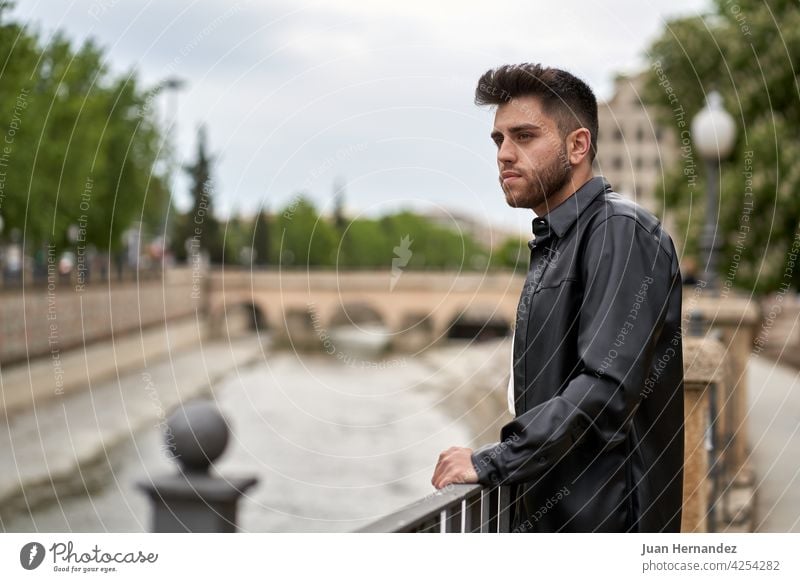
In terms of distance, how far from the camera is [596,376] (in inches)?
91.6

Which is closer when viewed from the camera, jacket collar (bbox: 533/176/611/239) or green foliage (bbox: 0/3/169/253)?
jacket collar (bbox: 533/176/611/239)

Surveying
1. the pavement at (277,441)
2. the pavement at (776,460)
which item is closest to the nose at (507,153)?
the pavement at (776,460)

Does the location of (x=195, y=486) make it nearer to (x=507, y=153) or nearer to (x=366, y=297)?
(x=507, y=153)

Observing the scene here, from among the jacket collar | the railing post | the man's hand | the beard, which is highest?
the beard

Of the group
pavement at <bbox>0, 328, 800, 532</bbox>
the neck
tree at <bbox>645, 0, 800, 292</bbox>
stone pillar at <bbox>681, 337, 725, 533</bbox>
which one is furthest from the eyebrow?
tree at <bbox>645, 0, 800, 292</bbox>

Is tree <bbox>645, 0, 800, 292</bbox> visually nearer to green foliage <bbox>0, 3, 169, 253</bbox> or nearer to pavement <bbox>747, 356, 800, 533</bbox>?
pavement <bbox>747, 356, 800, 533</bbox>

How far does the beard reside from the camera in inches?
103

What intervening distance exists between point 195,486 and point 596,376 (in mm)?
1679

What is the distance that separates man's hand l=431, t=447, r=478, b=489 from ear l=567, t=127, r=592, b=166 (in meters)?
0.71

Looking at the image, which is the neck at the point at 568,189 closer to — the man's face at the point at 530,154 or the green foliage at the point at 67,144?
the man's face at the point at 530,154

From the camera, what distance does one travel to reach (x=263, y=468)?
28.7 m

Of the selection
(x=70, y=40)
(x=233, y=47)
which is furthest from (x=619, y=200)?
(x=70, y=40)

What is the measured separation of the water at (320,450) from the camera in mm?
20888

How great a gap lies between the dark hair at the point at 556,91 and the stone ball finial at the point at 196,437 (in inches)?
60.1
